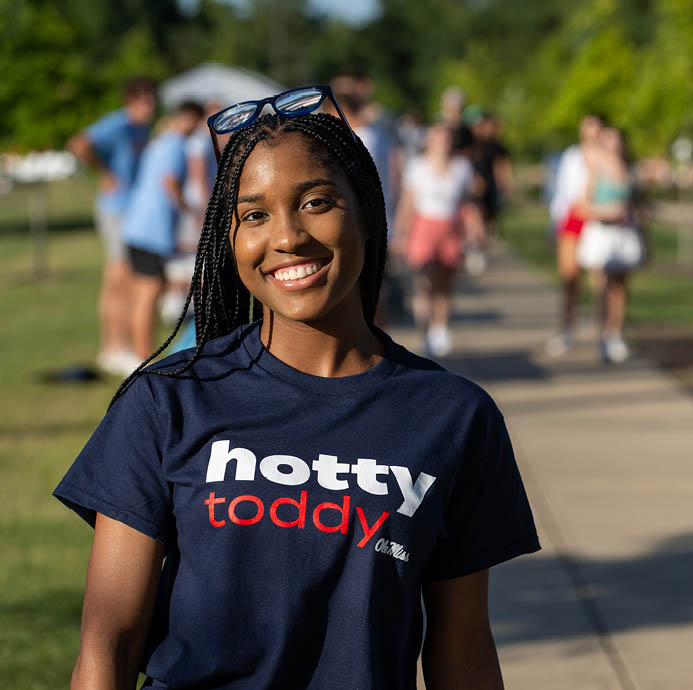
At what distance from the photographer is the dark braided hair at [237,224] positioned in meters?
2.13

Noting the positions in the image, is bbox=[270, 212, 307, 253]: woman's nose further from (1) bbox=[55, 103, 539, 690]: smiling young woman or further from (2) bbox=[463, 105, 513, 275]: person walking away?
(2) bbox=[463, 105, 513, 275]: person walking away

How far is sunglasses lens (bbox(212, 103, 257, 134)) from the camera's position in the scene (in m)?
2.19

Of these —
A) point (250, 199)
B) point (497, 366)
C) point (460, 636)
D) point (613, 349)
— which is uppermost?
point (250, 199)

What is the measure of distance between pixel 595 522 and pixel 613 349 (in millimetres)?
4455

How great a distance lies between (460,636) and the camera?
7.00 ft

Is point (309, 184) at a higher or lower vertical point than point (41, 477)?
higher

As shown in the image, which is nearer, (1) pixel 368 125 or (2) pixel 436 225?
(1) pixel 368 125

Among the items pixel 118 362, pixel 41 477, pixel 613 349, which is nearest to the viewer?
pixel 41 477

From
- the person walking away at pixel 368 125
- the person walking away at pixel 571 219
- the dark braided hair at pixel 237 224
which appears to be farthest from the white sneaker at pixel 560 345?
the dark braided hair at pixel 237 224

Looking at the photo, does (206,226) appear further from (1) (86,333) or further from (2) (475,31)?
(2) (475,31)

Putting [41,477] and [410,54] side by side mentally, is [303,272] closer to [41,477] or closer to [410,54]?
[41,477]

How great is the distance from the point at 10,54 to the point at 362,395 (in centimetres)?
1858

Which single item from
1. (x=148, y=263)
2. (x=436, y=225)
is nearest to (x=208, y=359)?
(x=148, y=263)

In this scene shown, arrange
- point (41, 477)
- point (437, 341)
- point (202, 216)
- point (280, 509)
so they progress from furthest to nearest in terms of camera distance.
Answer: point (437, 341) → point (202, 216) → point (41, 477) → point (280, 509)
